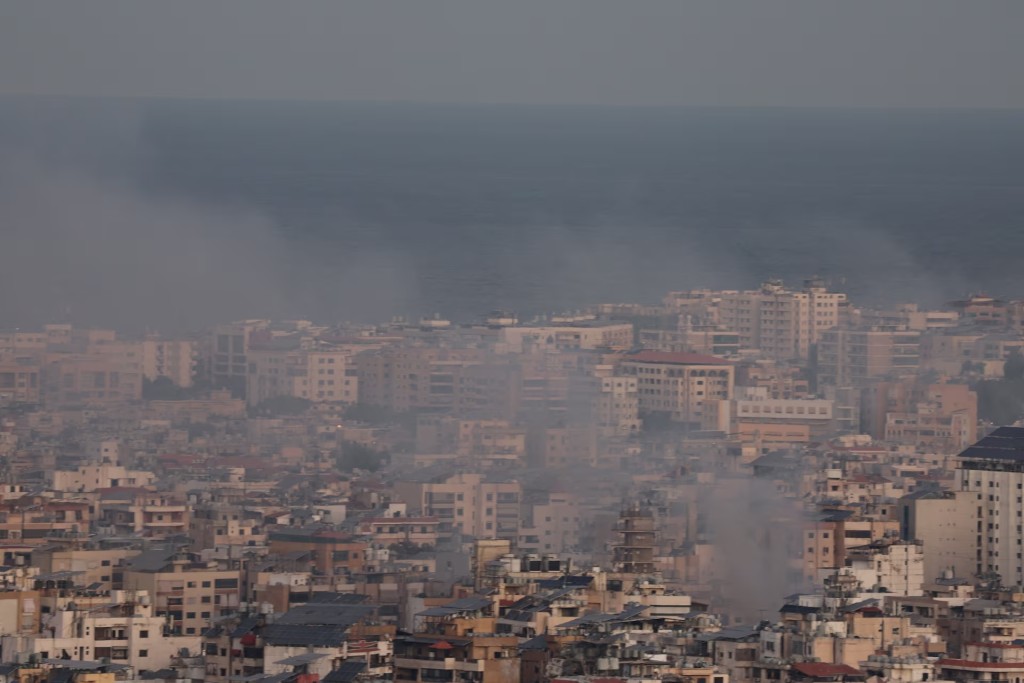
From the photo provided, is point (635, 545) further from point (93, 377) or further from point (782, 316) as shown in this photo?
point (782, 316)

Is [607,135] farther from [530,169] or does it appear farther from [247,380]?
[247,380]

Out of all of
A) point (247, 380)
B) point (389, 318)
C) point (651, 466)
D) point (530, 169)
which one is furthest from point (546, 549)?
point (530, 169)

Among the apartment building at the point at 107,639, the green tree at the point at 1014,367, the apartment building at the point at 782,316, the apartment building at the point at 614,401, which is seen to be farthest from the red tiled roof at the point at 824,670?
the apartment building at the point at 782,316

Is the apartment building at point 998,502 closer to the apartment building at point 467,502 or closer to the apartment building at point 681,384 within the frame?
the apartment building at point 467,502

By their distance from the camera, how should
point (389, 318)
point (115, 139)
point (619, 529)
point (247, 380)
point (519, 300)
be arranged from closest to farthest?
point (619, 529) < point (247, 380) < point (389, 318) < point (519, 300) < point (115, 139)

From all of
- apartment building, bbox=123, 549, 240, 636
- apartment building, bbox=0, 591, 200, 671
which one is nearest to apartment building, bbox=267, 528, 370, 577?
apartment building, bbox=123, 549, 240, 636

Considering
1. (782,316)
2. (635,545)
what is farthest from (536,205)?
(635,545)
